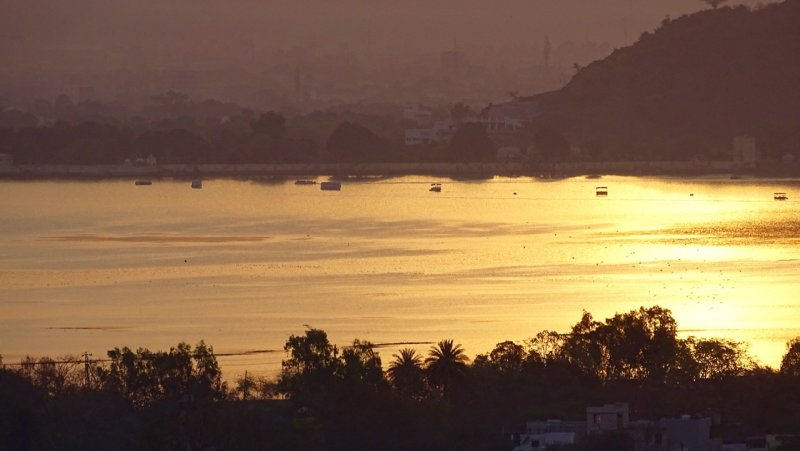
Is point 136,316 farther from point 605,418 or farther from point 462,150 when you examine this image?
point 462,150

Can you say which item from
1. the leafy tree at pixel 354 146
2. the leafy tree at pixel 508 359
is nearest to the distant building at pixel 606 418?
the leafy tree at pixel 508 359

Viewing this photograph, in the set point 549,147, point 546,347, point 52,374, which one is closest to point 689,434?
point 546,347

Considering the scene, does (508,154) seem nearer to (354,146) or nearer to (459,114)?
(354,146)

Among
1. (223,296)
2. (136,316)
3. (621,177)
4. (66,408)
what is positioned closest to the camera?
(66,408)

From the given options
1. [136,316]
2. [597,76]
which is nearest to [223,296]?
[136,316]

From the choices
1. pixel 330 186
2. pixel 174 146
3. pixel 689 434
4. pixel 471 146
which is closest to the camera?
pixel 689 434

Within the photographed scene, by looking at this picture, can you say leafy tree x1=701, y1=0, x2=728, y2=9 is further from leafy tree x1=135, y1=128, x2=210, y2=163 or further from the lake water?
the lake water
